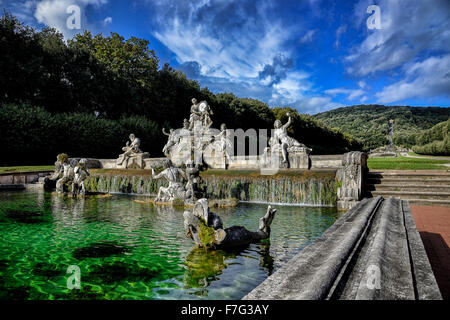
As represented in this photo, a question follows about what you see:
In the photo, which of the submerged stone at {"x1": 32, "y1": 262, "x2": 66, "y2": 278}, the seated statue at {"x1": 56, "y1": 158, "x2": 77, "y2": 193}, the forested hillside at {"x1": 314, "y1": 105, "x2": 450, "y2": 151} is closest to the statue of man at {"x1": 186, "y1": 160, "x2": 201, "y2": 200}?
the seated statue at {"x1": 56, "y1": 158, "x2": 77, "y2": 193}

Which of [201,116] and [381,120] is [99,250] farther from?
[381,120]

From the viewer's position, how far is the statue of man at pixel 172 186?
1046 cm

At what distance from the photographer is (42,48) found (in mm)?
26531

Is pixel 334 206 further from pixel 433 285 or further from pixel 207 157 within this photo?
pixel 207 157

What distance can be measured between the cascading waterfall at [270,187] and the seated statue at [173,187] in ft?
5.97

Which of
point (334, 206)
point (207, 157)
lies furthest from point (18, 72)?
point (334, 206)

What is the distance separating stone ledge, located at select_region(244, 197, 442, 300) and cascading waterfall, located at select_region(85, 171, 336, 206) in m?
6.61

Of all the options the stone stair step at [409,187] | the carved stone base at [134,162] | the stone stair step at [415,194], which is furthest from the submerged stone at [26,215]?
the stone stair step at [409,187]

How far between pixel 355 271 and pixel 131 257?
323 cm

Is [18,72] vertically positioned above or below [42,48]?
below

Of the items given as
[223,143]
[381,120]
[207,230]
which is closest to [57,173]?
[223,143]

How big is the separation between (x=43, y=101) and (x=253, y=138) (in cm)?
2696

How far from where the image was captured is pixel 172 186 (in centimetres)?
1058

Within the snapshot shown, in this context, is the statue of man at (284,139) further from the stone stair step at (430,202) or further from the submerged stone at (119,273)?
the submerged stone at (119,273)
